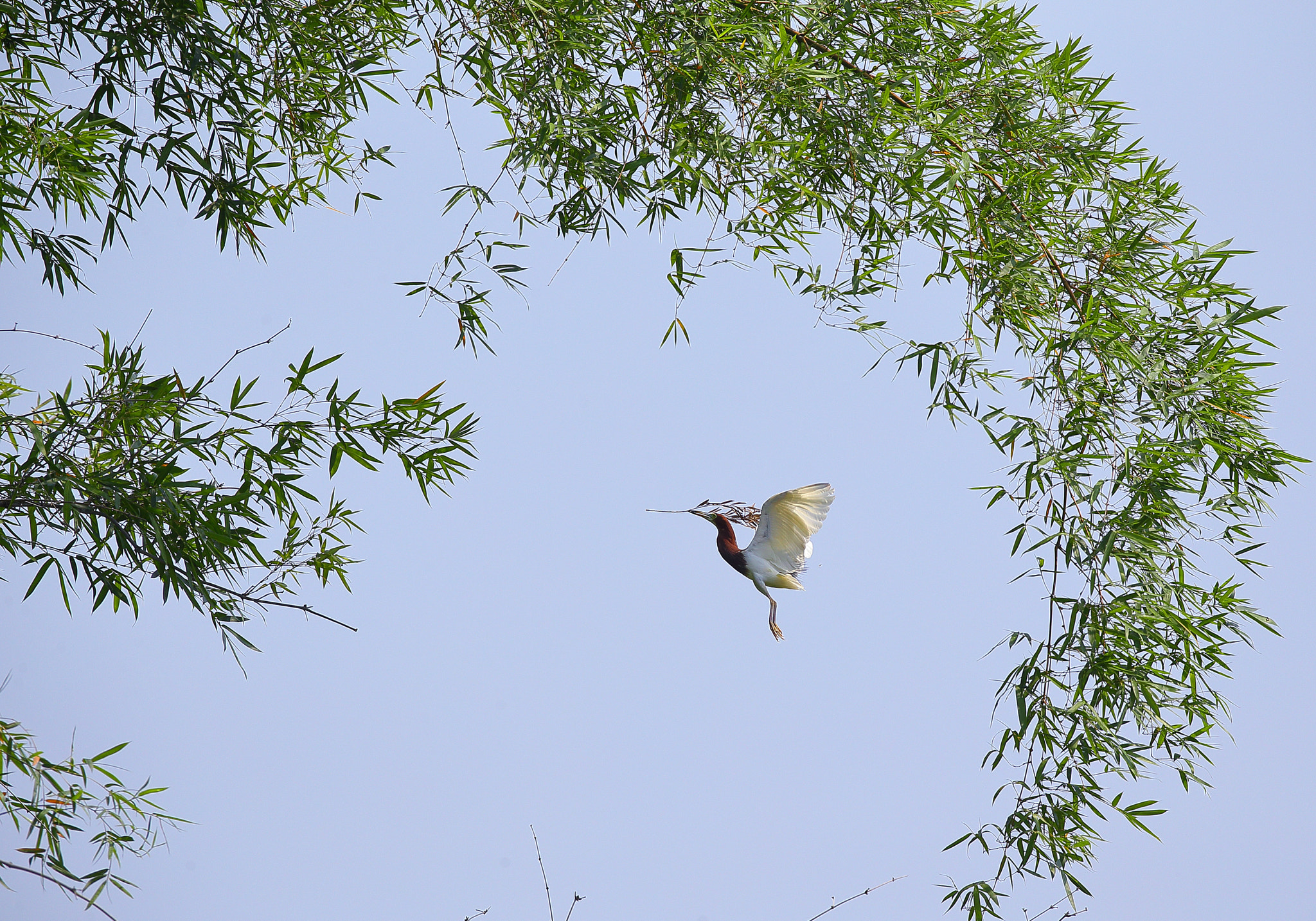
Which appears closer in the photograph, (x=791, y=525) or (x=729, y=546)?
(x=791, y=525)

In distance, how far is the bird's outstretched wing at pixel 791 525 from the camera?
8.19 feet

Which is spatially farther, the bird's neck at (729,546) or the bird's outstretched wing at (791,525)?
the bird's neck at (729,546)

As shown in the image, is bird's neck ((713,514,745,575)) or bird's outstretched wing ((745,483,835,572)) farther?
bird's neck ((713,514,745,575))

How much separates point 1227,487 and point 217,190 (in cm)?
285

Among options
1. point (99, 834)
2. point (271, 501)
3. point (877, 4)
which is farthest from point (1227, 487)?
point (99, 834)

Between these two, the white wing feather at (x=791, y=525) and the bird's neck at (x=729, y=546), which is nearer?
the white wing feather at (x=791, y=525)

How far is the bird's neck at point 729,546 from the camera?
2629mm

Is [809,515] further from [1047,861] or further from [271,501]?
[271,501]

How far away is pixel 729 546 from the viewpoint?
2648 millimetres

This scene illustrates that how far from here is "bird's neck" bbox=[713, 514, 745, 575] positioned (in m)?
2.63

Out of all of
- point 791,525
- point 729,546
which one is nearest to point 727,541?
point 729,546

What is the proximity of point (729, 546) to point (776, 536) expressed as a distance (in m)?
0.14

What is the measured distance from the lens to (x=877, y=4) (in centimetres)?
286

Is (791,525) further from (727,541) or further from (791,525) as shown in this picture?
(727,541)
